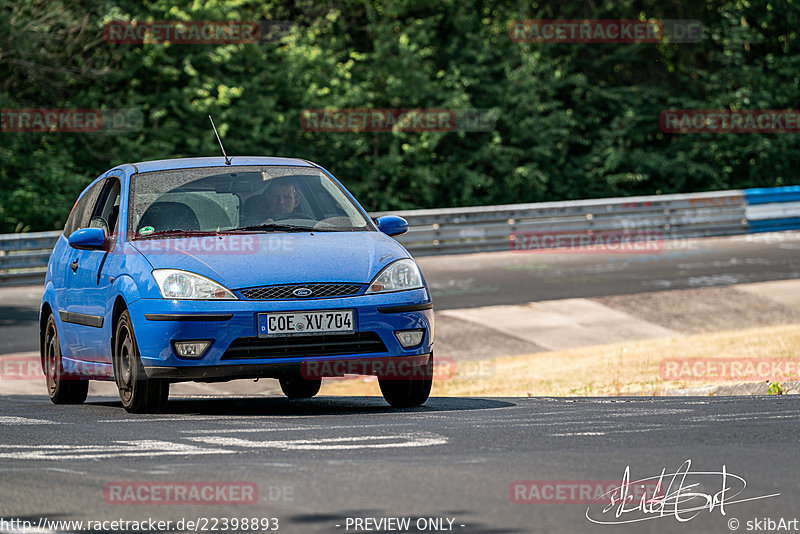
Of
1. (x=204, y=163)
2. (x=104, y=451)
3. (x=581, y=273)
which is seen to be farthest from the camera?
(x=581, y=273)

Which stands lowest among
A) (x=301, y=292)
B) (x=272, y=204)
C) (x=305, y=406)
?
(x=305, y=406)

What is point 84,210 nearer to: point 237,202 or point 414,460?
point 237,202

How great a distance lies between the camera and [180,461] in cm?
625

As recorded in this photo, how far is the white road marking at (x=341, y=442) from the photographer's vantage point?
6.69m

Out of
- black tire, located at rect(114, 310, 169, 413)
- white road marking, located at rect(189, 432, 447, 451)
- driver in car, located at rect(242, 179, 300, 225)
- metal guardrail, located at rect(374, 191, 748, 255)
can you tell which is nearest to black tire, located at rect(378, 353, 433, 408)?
driver in car, located at rect(242, 179, 300, 225)

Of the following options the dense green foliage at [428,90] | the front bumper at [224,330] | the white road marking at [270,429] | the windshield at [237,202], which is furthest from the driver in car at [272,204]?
the dense green foliage at [428,90]

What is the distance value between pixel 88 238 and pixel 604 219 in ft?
59.2

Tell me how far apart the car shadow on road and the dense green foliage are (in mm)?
17907

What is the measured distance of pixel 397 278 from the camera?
8391mm

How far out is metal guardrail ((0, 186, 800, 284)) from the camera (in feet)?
81.8

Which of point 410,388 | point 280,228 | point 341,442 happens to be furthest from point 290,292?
point 341,442

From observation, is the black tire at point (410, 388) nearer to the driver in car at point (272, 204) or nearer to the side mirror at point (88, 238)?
the driver in car at point (272, 204)

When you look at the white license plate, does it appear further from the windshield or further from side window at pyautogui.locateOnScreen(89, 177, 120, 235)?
side window at pyautogui.locateOnScreen(89, 177, 120, 235)

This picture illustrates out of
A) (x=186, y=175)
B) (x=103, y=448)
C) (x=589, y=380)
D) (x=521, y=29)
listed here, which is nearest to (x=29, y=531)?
(x=103, y=448)
